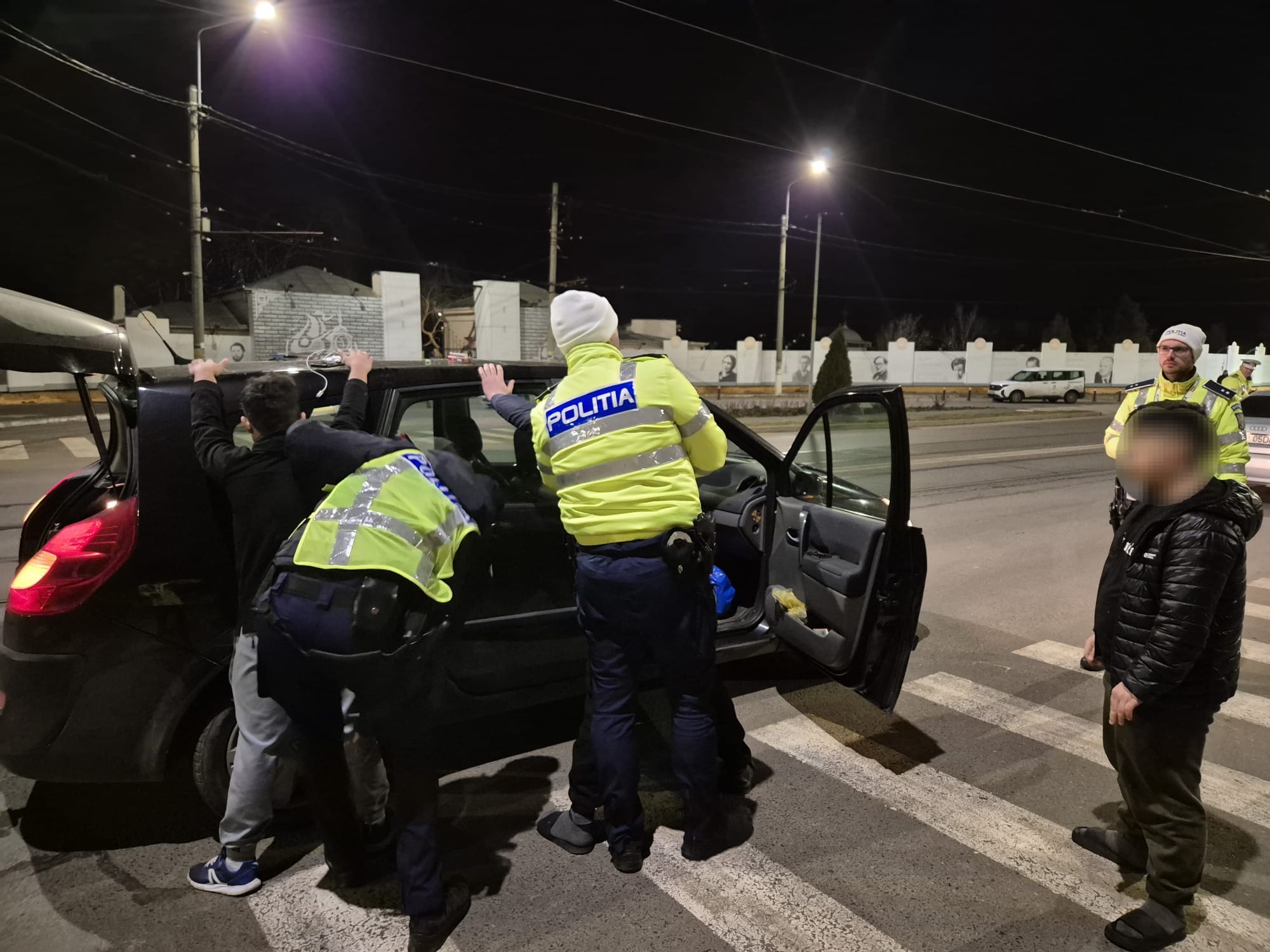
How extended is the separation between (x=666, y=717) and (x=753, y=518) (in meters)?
1.04

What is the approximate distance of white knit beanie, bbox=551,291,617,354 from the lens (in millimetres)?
2818

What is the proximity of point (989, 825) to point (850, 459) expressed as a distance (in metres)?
1.66

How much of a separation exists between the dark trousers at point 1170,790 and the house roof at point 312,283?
133 feet

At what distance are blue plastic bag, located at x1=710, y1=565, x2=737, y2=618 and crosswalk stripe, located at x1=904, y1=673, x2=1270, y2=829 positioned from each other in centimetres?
125

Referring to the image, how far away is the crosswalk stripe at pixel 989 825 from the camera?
8.75 ft

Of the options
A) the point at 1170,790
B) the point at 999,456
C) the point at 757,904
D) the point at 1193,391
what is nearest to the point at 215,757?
the point at 757,904

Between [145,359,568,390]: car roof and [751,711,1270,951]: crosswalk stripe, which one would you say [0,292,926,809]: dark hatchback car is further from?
[751,711,1270,951]: crosswalk stripe

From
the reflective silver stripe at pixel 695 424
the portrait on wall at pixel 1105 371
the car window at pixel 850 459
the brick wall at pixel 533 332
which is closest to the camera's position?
the reflective silver stripe at pixel 695 424

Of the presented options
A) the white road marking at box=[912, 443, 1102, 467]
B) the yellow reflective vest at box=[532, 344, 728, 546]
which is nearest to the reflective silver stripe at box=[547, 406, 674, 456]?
the yellow reflective vest at box=[532, 344, 728, 546]

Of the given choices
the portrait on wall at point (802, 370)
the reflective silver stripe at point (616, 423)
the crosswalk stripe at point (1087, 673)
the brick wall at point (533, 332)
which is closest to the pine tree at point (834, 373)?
the brick wall at point (533, 332)

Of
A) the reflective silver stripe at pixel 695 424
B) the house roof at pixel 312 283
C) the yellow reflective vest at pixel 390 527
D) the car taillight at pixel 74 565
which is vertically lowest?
the car taillight at pixel 74 565

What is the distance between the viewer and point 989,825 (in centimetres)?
316

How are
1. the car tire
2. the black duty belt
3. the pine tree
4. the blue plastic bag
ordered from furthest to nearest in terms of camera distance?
the pine tree
the blue plastic bag
the car tire
the black duty belt

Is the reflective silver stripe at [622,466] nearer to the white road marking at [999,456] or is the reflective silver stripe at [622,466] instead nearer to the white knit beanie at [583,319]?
the white knit beanie at [583,319]
